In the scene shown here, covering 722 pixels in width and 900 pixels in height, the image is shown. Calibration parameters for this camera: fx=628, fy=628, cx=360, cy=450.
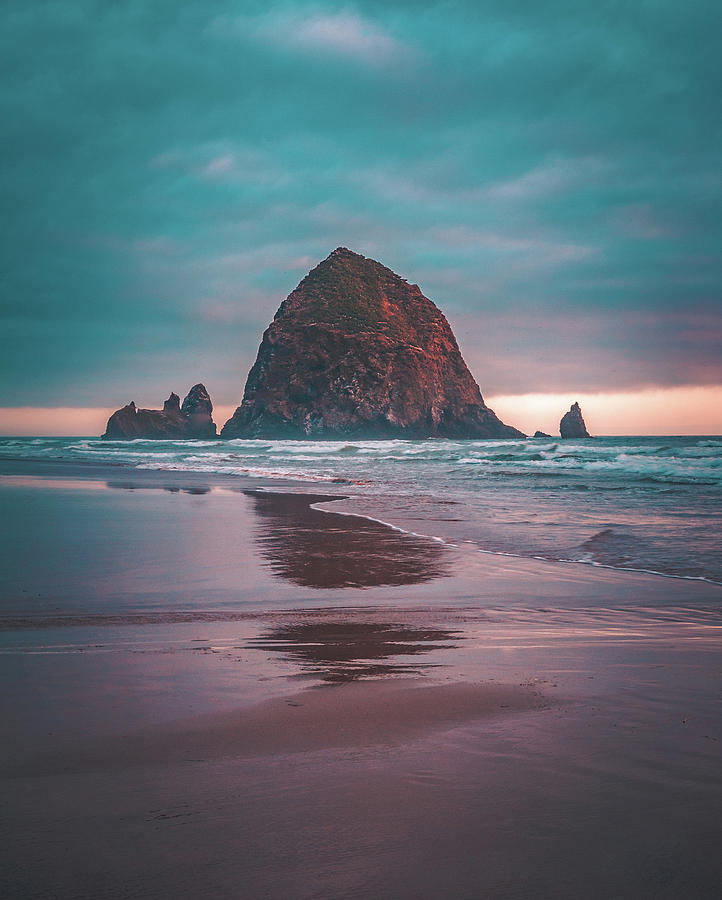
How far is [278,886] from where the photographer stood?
1.54 meters

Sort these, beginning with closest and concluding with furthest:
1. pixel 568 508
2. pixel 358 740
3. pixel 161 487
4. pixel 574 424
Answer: pixel 358 740
pixel 568 508
pixel 161 487
pixel 574 424

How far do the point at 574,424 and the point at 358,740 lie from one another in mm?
120768

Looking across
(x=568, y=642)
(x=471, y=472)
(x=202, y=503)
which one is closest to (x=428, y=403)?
(x=471, y=472)

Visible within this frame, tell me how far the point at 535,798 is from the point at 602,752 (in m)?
0.49

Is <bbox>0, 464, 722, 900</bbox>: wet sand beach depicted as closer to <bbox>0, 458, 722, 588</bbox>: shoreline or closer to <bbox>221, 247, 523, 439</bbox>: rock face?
<bbox>0, 458, 722, 588</bbox>: shoreline

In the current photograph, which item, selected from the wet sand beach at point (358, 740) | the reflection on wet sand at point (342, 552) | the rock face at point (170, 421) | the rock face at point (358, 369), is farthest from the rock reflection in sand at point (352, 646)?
the rock face at point (170, 421)

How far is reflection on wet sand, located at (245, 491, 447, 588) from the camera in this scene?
6.20m

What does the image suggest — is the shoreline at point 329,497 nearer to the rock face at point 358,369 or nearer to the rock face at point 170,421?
the rock face at point 358,369

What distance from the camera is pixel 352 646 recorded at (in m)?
3.86

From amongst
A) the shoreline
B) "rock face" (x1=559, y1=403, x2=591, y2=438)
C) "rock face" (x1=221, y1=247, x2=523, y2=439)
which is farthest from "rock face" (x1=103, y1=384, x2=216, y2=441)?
the shoreline

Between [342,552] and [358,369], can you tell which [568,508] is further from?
[358,369]

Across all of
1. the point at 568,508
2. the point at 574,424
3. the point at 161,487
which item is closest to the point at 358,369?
the point at 574,424

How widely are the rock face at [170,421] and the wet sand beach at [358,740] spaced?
123933mm

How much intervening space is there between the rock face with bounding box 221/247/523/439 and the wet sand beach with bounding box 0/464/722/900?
101092 mm
